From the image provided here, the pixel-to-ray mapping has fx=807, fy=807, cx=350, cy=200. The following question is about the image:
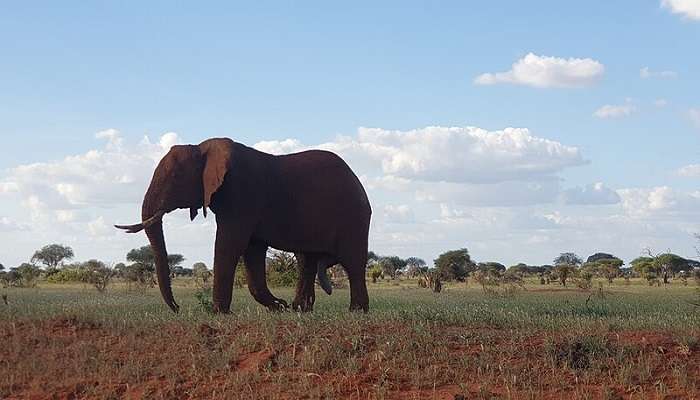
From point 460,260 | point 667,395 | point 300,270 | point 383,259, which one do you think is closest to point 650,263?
point 460,260

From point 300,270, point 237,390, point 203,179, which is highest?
point 203,179

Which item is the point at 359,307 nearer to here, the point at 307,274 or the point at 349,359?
the point at 307,274

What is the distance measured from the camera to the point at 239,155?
1530 centimetres

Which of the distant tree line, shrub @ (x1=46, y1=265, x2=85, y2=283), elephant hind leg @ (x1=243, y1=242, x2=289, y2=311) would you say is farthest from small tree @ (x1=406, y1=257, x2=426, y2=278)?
elephant hind leg @ (x1=243, y1=242, x2=289, y2=311)

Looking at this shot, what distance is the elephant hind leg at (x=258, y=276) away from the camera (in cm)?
1578

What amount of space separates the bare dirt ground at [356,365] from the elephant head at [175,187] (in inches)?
133

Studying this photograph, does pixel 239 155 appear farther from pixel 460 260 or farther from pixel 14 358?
pixel 460 260

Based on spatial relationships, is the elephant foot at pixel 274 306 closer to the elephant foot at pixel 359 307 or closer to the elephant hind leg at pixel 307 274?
the elephant hind leg at pixel 307 274

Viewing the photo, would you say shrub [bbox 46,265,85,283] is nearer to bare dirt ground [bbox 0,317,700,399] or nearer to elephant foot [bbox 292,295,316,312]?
elephant foot [bbox 292,295,316,312]

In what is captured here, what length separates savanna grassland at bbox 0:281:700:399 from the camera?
967cm

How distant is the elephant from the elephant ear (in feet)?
0.07

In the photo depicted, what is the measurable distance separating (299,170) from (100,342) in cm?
566

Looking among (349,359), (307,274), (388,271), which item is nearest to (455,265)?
(388,271)

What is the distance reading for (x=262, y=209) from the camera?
50.0 ft
